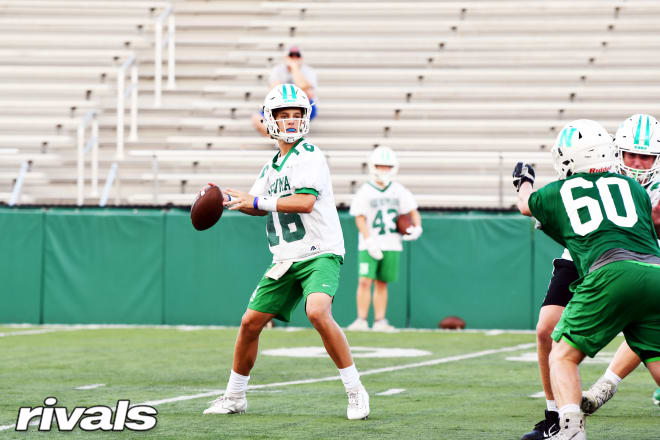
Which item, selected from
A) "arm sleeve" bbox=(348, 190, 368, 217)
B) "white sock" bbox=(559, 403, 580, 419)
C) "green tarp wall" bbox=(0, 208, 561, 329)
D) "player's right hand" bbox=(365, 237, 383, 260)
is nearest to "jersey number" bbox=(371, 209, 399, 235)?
"arm sleeve" bbox=(348, 190, 368, 217)

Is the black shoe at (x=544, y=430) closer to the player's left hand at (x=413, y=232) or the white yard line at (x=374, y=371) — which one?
the white yard line at (x=374, y=371)

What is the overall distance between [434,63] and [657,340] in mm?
12204

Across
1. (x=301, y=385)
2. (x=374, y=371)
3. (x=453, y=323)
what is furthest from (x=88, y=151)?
(x=301, y=385)

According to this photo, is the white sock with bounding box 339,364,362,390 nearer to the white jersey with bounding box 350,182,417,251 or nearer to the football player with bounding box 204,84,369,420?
the football player with bounding box 204,84,369,420

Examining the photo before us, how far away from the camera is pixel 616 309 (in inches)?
188

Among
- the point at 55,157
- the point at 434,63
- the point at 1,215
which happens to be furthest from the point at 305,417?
the point at 434,63

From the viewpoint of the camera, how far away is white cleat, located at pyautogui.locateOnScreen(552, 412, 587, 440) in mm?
A: 4703

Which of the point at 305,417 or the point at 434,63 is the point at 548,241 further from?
the point at 305,417

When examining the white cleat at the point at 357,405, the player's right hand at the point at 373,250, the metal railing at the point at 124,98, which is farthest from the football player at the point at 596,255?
the metal railing at the point at 124,98

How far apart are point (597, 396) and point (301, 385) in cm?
215

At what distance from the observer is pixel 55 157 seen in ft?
49.9

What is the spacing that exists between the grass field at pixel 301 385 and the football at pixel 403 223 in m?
1.07

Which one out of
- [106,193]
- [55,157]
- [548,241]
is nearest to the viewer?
[548,241]

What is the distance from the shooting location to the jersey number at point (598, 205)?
16.1ft
